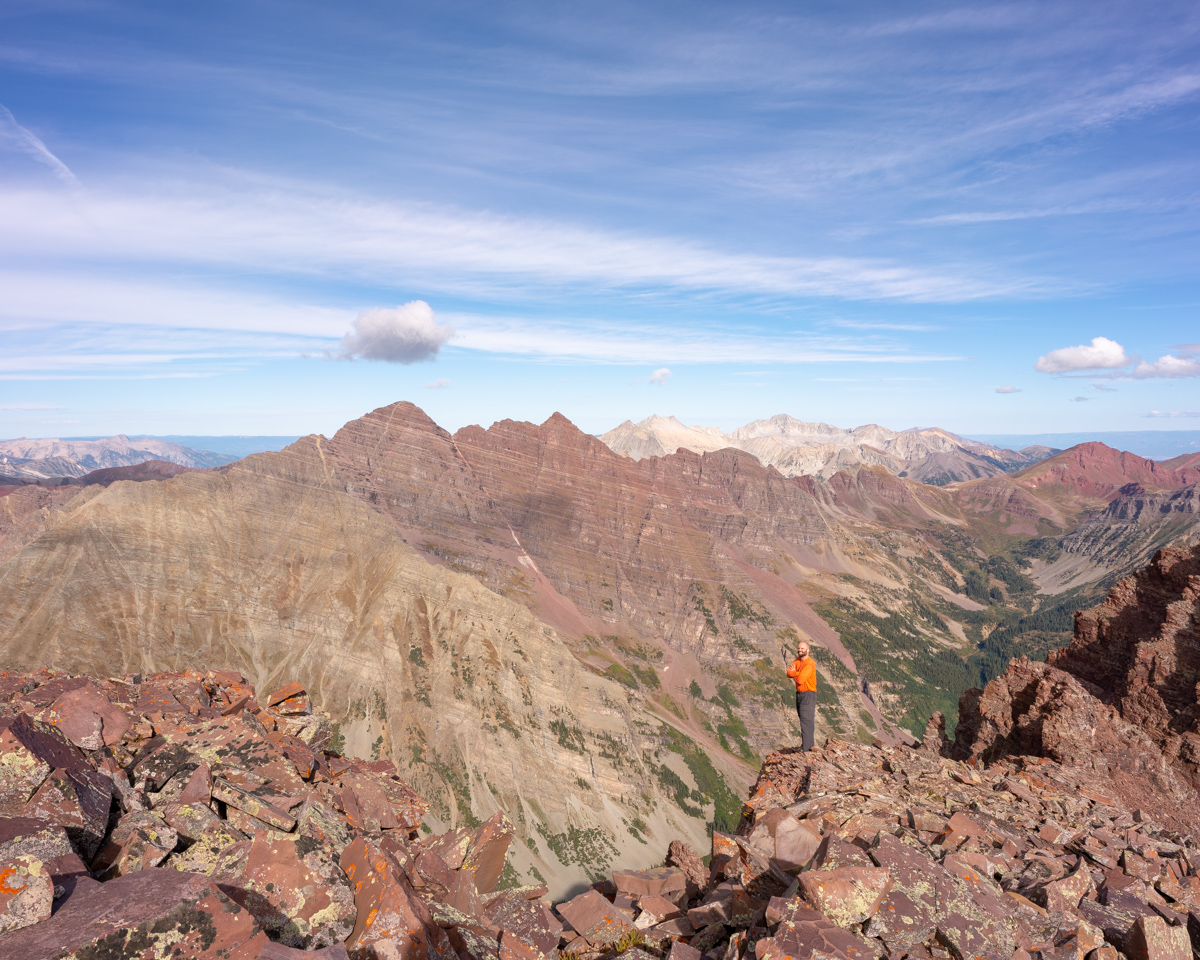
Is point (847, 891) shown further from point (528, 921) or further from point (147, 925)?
point (147, 925)

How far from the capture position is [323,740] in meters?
27.1

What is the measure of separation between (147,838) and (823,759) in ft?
93.1

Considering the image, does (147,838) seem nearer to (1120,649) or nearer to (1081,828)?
(1081,828)

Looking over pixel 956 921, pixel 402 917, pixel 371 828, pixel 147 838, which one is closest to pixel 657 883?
pixel 371 828

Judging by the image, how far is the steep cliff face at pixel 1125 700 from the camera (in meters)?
32.9

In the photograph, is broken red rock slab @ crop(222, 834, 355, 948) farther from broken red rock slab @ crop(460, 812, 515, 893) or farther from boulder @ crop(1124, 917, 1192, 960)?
boulder @ crop(1124, 917, 1192, 960)

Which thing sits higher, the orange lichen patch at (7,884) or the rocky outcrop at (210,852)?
the orange lichen patch at (7,884)

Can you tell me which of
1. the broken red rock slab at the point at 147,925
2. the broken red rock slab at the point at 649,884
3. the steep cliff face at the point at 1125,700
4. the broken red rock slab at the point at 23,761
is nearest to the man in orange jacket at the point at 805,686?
the broken red rock slab at the point at 649,884

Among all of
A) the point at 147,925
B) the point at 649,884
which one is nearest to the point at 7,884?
the point at 147,925

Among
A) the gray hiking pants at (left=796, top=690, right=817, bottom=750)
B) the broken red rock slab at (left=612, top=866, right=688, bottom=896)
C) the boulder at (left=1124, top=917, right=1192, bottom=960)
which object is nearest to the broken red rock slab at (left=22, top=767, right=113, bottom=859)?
the broken red rock slab at (left=612, top=866, right=688, bottom=896)

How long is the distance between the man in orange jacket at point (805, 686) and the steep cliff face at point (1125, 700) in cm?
1632

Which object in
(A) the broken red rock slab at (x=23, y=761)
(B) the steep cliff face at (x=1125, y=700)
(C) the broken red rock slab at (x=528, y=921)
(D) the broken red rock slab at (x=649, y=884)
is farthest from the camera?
(B) the steep cliff face at (x=1125, y=700)

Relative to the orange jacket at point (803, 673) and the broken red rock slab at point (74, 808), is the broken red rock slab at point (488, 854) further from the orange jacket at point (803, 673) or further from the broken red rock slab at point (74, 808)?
the orange jacket at point (803, 673)

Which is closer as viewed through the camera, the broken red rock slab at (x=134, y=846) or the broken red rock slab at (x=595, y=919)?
the broken red rock slab at (x=134, y=846)
